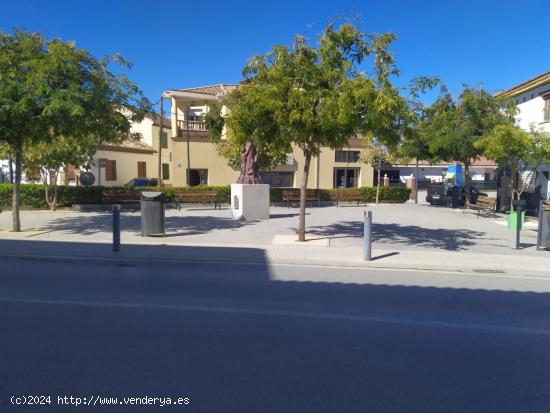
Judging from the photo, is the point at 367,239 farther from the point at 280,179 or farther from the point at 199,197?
the point at 280,179

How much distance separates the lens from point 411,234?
1408 centimetres

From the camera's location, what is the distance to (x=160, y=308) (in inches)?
235

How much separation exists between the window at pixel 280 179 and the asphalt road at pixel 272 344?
1008 inches

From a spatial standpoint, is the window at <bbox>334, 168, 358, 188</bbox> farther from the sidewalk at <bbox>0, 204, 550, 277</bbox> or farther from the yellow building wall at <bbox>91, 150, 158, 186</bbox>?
the yellow building wall at <bbox>91, 150, 158, 186</bbox>

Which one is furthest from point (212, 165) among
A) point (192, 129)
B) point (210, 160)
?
point (192, 129)

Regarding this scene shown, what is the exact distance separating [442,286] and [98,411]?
5.89m

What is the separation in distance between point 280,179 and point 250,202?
55.3ft

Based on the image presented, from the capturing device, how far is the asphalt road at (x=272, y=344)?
3.67 metres

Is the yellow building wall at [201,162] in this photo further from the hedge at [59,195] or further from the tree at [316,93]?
the tree at [316,93]

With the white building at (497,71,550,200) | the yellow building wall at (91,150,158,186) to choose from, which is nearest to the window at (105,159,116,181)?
the yellow building wall at (91,150,158,186)

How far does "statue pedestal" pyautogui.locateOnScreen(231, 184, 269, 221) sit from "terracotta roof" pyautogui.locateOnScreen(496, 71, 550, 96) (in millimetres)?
12423

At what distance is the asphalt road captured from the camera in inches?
144

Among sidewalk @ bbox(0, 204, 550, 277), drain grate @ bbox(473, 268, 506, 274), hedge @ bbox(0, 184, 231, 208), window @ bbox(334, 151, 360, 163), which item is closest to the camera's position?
drain grate @ bbox(473, 268, 506, 274)

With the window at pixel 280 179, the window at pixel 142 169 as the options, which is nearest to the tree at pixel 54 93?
the window at pixel 280 179
